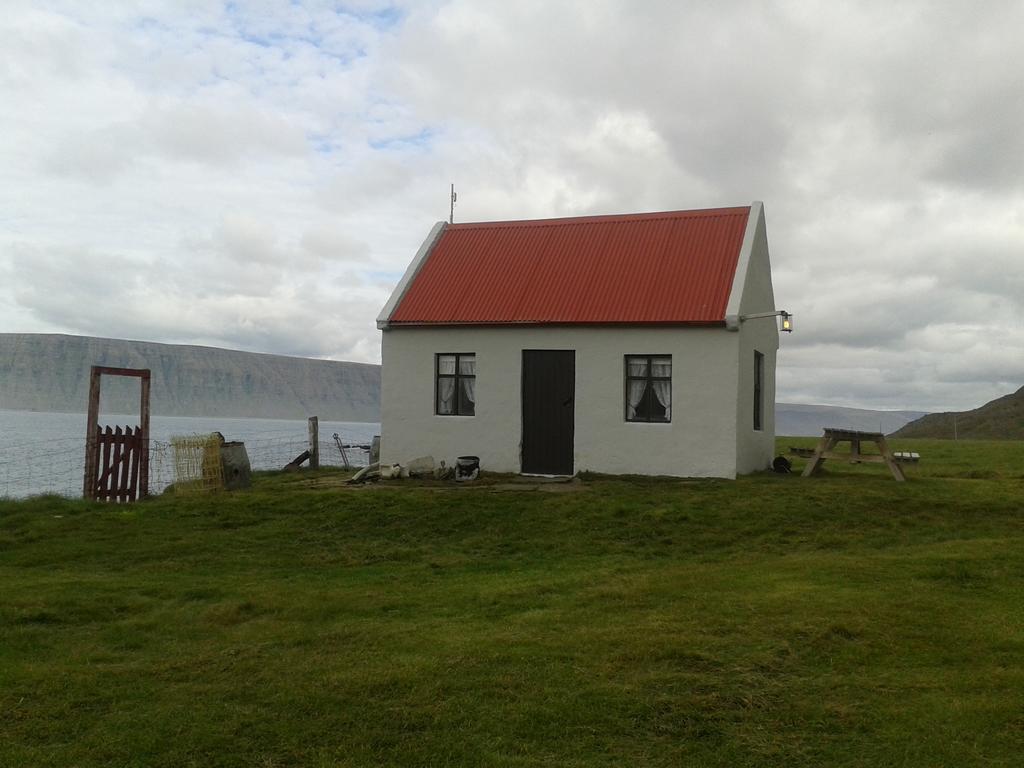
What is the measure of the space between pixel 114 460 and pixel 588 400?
398 inches

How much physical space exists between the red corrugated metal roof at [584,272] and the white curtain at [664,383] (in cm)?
97

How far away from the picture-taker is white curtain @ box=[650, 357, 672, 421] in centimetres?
1973

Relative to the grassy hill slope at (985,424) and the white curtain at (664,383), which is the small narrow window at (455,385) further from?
the grassy hill slope at (985,424)

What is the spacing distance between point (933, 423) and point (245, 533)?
3538 inches

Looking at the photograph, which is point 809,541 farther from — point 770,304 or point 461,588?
point 770,304

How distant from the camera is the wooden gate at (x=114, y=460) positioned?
17.9 m

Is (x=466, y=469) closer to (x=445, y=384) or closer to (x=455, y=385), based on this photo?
(x=455, y=385)

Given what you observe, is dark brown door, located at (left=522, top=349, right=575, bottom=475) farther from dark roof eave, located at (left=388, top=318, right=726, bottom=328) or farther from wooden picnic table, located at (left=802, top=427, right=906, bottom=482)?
wooden picnic table, located at (left=802, top=427, right=906, bottom=482)

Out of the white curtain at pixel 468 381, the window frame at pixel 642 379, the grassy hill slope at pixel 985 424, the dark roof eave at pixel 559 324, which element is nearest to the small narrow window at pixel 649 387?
the window frame at pixel 642 379

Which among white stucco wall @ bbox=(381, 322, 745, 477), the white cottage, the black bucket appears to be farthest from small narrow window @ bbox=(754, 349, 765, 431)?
the black bucket

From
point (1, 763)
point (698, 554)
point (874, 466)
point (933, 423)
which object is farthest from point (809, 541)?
point (933, 423)

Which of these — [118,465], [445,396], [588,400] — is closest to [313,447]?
[445,396]

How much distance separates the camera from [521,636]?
794cm

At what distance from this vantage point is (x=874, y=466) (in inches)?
961
